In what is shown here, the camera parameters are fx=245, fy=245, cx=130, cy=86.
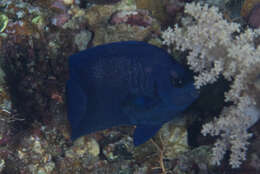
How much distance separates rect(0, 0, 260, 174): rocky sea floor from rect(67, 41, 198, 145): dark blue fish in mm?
637

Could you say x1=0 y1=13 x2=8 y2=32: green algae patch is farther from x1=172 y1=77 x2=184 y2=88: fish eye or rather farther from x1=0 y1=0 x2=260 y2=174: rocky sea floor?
x1=172 y1=77 x2=184 y2=88: fish eye

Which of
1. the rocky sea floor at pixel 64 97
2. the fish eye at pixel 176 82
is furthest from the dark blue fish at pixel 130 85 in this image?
the rocky sea floor at pixel 64 97

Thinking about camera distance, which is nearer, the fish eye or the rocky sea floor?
the fish eye

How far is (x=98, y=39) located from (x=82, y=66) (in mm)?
1085

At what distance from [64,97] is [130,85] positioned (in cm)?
120

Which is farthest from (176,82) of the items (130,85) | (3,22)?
(3,22)

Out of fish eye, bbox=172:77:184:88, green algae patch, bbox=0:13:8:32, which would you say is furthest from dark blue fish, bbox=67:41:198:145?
green algae patch, bbox=0:13:8:32

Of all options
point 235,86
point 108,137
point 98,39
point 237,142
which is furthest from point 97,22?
point 237,142

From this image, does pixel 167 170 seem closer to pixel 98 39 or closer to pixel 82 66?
pixel 82 66

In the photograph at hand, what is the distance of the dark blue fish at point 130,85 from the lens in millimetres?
2232

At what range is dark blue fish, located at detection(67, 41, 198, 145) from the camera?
7.32 ft

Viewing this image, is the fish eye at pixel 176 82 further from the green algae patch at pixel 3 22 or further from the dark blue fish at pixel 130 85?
the green algae patch at pixel 3 22

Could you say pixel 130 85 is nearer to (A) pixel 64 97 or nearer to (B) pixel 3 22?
(A) pixel 64 97

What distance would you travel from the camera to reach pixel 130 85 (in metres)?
2.30
